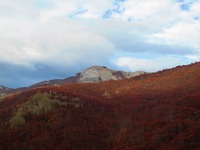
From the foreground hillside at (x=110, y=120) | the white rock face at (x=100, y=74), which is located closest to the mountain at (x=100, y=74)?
the white rock face at (x=100, y=74)

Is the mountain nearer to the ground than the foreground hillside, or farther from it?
farther from it

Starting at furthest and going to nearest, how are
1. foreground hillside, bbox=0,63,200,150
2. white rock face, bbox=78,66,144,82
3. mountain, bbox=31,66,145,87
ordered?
1. white rock face, bbox=78,66,144,82
2. mountain, bbox=31,66,145,87
3. foreground hillside, bbox=0,63,200,150

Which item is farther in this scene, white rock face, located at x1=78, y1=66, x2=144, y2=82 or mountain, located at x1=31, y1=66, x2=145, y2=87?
white rock face, located at x1=78, y1=66, x2=144, y2=82

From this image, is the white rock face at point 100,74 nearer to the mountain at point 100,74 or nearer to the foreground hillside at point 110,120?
the mountain at point 100,74

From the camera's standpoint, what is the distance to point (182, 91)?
40.4m

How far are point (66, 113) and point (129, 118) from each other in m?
6.70

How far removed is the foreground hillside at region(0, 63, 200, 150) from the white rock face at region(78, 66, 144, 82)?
6066 centimetres

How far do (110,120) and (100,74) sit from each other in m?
76.5

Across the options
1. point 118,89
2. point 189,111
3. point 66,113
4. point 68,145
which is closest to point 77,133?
point 68,145

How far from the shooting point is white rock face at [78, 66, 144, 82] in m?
108

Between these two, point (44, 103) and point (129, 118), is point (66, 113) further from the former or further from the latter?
point (129, 118)

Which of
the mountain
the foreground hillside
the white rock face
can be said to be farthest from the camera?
the white rock face

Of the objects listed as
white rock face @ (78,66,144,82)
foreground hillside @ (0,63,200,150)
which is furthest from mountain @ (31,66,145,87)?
foreground hillside @ (0,63,200,150)

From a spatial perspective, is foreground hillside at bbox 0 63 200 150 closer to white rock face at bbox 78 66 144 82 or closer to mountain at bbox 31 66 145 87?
mountain at bbox 31 66 145 87
